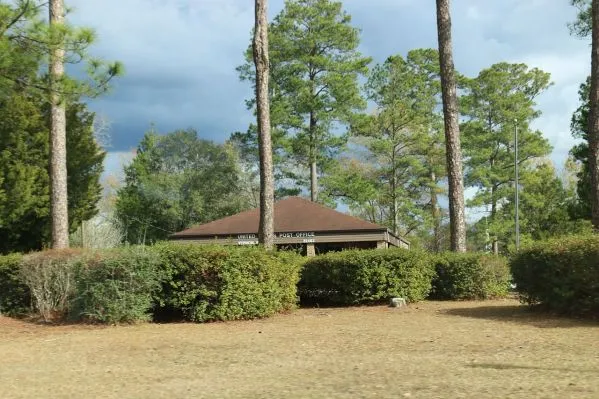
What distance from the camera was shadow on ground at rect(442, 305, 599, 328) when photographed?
10316 mm

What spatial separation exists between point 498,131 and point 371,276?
27.4 meters

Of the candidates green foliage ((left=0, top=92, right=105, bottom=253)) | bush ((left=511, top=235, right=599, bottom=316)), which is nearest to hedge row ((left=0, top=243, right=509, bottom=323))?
bush ((left=511, top=235, right=599, bottom=316))

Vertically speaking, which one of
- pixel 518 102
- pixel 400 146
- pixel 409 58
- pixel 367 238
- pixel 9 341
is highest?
pixel 409 58

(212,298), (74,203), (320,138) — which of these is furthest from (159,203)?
(212,298)

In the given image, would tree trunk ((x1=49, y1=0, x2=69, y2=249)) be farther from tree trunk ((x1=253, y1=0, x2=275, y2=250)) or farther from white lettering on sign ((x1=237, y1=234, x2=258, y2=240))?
white lettering on sign ((x1=237, y1=234, x2=258, y2=240))

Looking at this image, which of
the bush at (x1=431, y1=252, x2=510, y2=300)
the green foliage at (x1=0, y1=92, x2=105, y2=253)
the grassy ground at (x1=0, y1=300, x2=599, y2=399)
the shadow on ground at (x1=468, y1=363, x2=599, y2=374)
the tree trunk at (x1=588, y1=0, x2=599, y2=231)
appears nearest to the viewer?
the grassy ground at (x1=0, y1=300, x2=599, y2=399)

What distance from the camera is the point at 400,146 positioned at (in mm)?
39750

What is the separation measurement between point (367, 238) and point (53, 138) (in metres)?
15.9

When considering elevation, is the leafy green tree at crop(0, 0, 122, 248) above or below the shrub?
above

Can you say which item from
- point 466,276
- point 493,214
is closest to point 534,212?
point 493,214

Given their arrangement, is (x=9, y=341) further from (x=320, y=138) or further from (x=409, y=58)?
(x=409, y=58)

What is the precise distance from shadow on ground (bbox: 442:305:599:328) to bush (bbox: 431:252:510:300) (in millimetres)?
2430

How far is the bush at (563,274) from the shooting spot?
10.6 meters

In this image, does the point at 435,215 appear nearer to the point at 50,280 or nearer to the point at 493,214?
the point at 493,214
